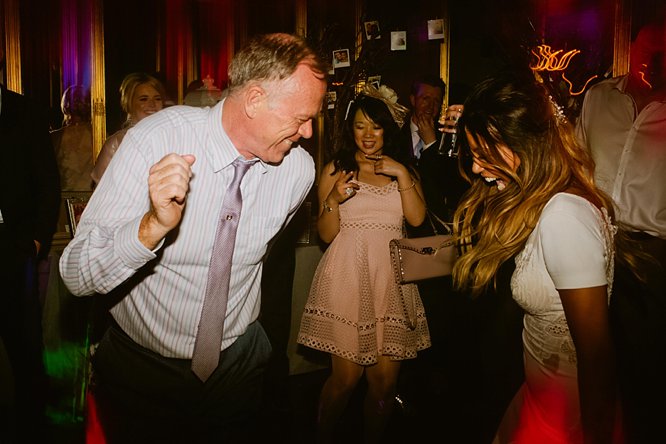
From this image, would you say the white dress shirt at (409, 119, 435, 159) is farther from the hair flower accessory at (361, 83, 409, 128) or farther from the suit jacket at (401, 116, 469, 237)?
the hair flower accessory at (361, 83, 409, 128)

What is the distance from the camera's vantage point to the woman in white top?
152 cm

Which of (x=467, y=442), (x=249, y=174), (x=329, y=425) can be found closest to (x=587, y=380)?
(x=249, y=174)

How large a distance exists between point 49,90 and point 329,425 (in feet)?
9.99

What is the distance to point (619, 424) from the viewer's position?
1.66 m

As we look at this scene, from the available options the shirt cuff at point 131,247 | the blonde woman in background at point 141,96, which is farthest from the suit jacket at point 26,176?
the shirt cuff at point 131,247

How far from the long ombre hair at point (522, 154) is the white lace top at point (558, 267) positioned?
64 mm

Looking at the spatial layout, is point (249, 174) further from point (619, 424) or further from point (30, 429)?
point (30, 429)

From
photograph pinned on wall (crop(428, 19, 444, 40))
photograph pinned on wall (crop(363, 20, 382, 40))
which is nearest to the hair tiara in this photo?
photograph pinned on wall (crop(363, 20, 382, 40))

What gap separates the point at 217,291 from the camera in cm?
170

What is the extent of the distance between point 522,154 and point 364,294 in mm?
1502

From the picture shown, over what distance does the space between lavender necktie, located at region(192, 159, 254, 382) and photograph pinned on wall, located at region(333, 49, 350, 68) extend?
394 centimetres

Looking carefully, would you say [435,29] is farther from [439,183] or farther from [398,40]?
[439,183]

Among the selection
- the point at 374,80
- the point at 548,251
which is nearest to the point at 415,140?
the point at 374,80

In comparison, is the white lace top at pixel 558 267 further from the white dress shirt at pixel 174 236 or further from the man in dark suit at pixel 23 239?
the man in dark suit at pixel 23 239
